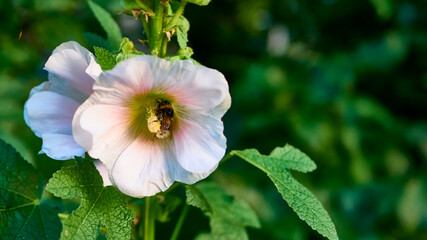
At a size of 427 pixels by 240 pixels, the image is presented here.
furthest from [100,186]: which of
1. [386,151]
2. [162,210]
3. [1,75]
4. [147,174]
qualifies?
[386,151]

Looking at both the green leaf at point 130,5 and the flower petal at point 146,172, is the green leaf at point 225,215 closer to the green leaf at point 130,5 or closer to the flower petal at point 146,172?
the flower petal at point 146,172

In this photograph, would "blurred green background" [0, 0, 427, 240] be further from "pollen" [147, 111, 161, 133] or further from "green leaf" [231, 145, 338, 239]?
"pollen" [147, 111, 161, 133]

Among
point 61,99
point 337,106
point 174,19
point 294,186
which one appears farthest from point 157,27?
point 337,106

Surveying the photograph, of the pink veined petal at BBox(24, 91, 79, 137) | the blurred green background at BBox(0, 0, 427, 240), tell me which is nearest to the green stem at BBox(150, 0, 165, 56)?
the pink veined petal at BBox(24, 91, 79, 137)

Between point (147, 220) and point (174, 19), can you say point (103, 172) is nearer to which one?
point (147, 220)

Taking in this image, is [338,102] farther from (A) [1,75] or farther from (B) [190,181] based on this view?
(B) [190,181]
